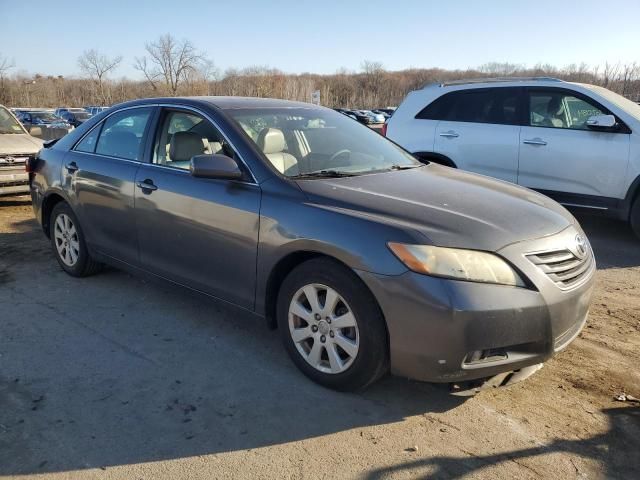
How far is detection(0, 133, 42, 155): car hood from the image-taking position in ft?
27.5

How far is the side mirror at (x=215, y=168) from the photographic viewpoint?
11.3ft

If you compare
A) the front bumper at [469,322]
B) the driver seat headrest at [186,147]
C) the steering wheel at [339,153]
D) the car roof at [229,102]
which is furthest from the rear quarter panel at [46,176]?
the front bumper at [469,322]

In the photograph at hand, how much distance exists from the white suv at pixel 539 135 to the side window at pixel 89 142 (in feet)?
11.3

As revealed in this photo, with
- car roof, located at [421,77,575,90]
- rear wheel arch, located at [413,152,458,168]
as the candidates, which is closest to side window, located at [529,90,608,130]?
car roof, located at [421,77,575,90]

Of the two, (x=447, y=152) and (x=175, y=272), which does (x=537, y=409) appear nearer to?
(x=175, y=272)

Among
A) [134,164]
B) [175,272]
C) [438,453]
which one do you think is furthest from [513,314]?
[134,164]

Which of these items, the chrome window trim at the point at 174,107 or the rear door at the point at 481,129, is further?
the rear door at the point at 481,129

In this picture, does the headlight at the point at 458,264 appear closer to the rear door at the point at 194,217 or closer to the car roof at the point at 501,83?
the rear door at the point at 194,217

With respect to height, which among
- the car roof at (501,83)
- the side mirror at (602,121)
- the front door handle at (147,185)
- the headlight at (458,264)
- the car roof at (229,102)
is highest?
the car roof at (501,83)

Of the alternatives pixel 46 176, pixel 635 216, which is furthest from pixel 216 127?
pixel 635 216

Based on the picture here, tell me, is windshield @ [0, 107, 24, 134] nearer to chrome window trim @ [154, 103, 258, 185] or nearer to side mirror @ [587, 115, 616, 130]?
chrome window trim @ [154, 103, 258, 185]

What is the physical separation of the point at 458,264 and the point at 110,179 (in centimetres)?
299

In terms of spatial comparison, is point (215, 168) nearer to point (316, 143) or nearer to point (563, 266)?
point (316, 143)

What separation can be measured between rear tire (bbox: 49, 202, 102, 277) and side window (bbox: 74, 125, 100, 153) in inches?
21.3
